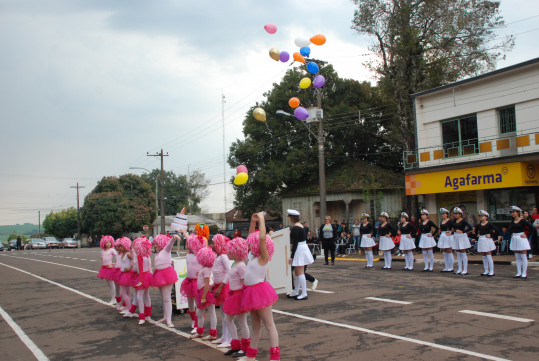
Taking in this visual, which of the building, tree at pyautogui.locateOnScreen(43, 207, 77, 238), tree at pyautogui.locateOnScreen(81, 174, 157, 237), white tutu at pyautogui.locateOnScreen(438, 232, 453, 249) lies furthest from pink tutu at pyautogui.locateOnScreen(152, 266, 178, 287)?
tree at pyautogui.locateOnScreen(43, 207, 77, 238)

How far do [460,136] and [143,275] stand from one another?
64.3 feet

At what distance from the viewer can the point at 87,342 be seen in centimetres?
753

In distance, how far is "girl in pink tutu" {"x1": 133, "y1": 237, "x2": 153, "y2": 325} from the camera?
8531 mm

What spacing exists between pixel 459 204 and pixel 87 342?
19928 millimetres

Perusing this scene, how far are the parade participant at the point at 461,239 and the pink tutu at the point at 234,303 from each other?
9.76 meters

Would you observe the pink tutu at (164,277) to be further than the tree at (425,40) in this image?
No

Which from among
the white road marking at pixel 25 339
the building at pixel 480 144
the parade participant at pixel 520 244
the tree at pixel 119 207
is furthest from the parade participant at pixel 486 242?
the tree at pixel 119 207

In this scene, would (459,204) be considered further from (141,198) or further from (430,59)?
(141,198)

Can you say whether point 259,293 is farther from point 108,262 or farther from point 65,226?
point 65,226

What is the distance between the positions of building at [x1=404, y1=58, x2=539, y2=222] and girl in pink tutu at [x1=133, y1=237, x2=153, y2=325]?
1710 centimetres

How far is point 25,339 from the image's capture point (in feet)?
26.2

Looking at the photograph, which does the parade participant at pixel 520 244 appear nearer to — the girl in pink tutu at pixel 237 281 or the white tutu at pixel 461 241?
the white tutu at pixel 461 241

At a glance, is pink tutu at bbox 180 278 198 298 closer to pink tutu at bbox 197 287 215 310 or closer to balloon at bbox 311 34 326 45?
pink tutu at bbox 197 287 215 310

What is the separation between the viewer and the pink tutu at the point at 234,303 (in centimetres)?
587
